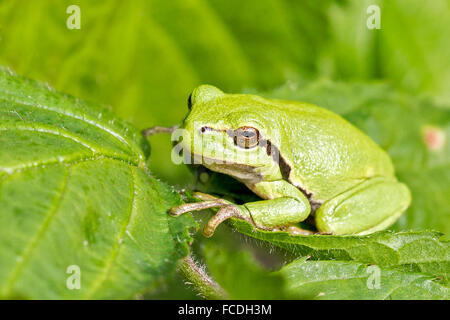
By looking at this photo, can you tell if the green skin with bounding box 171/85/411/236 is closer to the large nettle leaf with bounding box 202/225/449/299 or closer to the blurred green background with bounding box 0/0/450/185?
the large nettle leaf with bounding box 202/225/449/299

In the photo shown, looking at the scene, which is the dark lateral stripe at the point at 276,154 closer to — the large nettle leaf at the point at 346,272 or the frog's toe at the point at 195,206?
the frog's toe at the point at 195,206

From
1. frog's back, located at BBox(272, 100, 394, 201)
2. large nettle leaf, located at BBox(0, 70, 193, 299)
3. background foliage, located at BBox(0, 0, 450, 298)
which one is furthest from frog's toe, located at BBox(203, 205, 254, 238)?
background foliage, located at BBox(0, 0, 450, 298)

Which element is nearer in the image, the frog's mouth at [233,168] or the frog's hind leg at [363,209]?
the frog's mouth at [233,168]

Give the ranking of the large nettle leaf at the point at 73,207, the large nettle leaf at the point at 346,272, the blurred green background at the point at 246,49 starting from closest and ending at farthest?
the large nettle leaf at the point at 73,207 → the large nettle leaf at the point at 346,272 → the blurred green background at the point at 246,49

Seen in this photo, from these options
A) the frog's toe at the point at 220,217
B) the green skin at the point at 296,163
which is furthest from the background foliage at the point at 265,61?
the frog's toe at the point at 220,217

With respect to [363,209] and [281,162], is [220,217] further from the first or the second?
[363,209]
